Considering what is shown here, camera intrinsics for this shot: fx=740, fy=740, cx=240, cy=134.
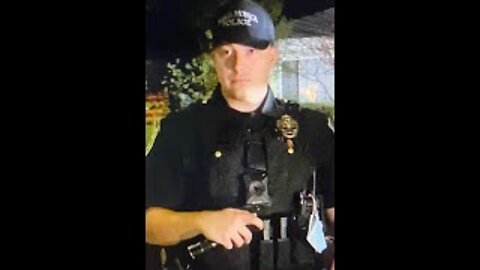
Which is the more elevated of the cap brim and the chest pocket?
the cap brim

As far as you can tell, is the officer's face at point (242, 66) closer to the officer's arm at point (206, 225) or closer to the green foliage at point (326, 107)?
the green foliage at point (326, 107)

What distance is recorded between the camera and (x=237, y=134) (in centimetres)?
124

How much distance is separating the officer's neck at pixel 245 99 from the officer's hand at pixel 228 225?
173 mm

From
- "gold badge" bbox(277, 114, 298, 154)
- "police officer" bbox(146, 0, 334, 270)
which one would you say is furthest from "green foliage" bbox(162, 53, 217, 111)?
"gold badge" bbox(277, 114, 298, 154)

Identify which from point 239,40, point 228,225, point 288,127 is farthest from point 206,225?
point 239,40

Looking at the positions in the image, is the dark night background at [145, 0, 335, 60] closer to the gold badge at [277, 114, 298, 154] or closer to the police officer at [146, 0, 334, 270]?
the police officer at [146, 0, 334, 270]

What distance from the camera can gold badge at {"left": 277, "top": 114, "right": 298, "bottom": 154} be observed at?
Answer: 4.09 feet

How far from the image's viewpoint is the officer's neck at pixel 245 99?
125 centimetres

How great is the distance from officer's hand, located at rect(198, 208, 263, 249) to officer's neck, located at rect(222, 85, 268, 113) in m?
0.17
